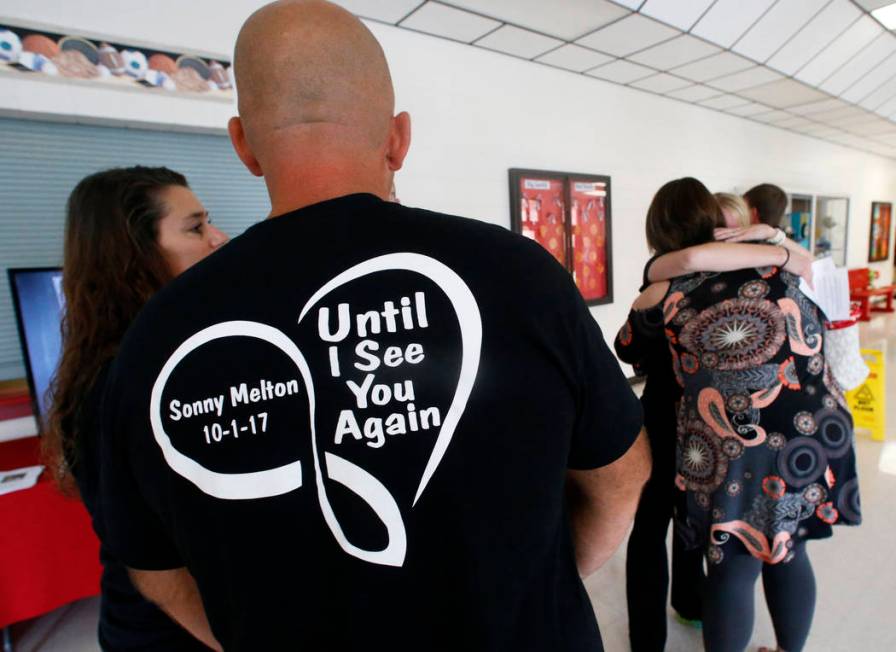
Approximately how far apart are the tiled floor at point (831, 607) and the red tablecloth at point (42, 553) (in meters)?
0.29

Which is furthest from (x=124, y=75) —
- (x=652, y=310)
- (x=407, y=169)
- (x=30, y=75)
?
(x=652, y=310)

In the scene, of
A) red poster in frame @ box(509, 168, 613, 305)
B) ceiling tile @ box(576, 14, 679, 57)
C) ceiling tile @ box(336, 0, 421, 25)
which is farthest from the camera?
red poster in frame @ box(509, 168, 613, 305)

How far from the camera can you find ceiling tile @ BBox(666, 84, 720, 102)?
176 inches

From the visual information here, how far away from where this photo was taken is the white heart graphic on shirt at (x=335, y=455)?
0.49 meters

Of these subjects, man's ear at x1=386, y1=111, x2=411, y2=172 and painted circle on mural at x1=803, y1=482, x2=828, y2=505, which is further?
painted circle on mural at x1=803, y1=482, x2=828, y2=505

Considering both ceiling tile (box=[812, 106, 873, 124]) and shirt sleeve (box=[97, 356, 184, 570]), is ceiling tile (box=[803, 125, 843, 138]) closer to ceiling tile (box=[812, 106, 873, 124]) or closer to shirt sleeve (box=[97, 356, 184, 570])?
ceiling tile (box=[812, 106, 873, 124])

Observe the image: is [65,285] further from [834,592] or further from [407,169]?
[834,592]

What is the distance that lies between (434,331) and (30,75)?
97.5 inches

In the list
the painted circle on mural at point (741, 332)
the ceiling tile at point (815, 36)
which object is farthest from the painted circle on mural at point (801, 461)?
the ceiling tile at point (815, 36)

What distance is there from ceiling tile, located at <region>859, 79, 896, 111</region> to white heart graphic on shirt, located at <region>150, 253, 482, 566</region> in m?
7.11

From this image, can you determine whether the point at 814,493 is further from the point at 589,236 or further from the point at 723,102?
the point at 723,102

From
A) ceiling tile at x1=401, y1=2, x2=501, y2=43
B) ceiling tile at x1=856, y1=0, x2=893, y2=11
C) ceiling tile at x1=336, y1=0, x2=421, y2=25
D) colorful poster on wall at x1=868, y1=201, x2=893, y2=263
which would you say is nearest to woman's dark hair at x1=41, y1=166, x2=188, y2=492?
ceiling tile at x1=336, y1=0, x2=421, y2=25

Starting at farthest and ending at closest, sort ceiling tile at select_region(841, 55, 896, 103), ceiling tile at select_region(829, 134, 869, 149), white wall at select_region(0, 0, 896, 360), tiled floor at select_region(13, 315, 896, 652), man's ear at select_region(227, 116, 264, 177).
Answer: ceiling tile at select_region(829, 134, 869, 149) → ceiling tile at select_region(841, 55, 896, 103) → white wall at select_region(0, 0, 896, 360) → tiled floor at select_region(13, 315, 896, 652) → man's ear at select_region(227, 116, 264, 177)

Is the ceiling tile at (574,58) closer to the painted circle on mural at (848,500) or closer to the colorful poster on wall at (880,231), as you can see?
the painted circle on mural at (848,500)
